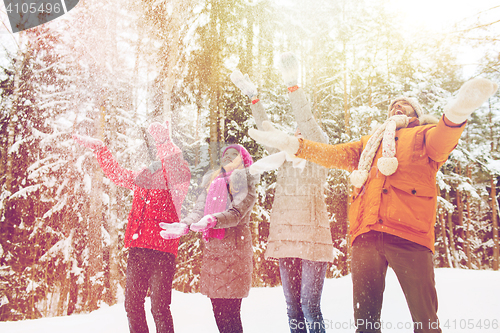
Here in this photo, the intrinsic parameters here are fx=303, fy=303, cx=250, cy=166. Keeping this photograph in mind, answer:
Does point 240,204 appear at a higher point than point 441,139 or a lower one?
lower

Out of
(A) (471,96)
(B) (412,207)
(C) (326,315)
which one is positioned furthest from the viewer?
(C) (326,315)

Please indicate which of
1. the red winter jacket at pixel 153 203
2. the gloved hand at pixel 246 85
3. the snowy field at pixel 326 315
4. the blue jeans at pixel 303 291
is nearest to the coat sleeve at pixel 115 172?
the red winter jacket at pixel 153 203

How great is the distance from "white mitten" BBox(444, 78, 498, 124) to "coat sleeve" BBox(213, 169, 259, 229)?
156 centimetres

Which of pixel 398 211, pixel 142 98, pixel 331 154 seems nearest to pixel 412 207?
pixel 398 211

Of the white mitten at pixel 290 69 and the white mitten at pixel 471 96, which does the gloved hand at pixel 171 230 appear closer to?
the white mitten at pixel 290 69

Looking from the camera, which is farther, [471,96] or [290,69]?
[290,69]

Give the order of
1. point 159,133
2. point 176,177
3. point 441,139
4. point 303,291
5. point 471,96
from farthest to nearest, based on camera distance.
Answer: point 159,133 → point 176,177 → point 303,291 → point 441,139 → point 471,96

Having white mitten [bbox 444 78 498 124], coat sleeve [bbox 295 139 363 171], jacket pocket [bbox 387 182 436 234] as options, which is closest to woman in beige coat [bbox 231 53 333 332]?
coat sleeve [bbox 295 139 363 171]

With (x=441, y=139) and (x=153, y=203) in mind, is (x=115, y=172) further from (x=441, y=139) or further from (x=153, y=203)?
(x=441, y=139)

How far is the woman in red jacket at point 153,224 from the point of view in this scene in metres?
2.38

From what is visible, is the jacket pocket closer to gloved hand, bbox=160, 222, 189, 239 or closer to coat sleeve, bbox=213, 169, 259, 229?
coat sleeve, bbox=213, 169, 259, 229

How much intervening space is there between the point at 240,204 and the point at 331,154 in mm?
910

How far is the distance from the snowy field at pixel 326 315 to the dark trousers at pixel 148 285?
142 centimetres

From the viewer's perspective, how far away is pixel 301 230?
245 cm
